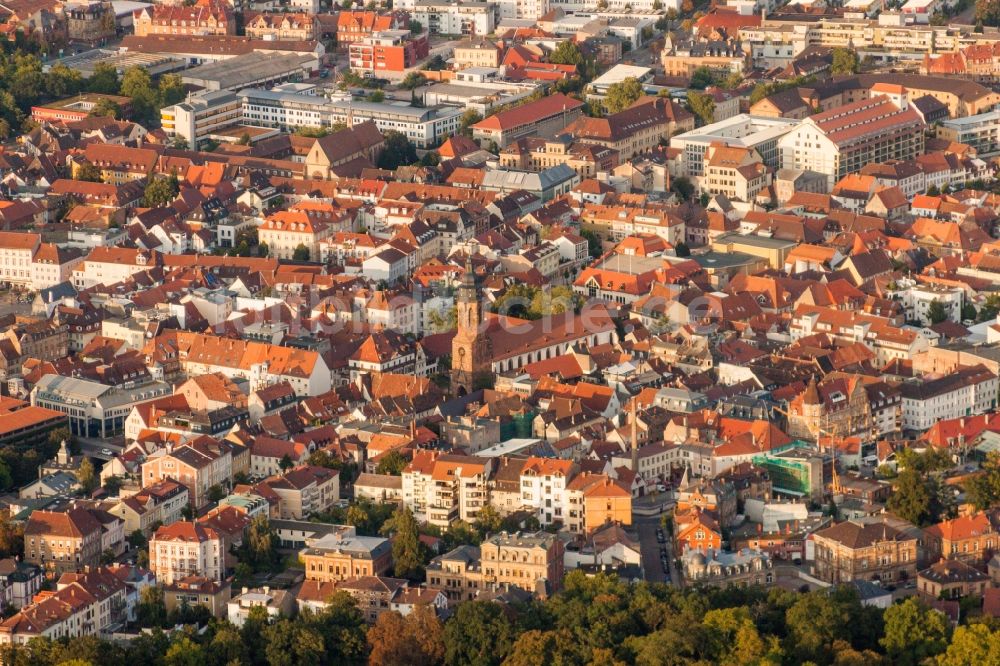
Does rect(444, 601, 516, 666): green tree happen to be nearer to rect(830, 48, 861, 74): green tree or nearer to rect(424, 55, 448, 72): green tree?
rect(830, 48, 861, 74): green tree

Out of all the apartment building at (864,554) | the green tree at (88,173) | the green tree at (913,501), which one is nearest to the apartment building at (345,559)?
the apartment building at (864,554)

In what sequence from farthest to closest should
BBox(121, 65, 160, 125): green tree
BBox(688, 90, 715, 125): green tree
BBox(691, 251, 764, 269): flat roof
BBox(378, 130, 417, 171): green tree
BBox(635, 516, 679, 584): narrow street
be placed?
BBox(121, 65, 160, 125): green tree, BBox(688, 90, 715, 125): green tree, BBox(378, 130, 417, 171): green tree, BBox(691, 251, 764, 269): flat roof, BBox(635, 516, 679, 584): narrow street

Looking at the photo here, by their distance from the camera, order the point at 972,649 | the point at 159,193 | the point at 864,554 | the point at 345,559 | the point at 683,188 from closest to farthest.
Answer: the point at 972,649 < the point at 345,559 < the point at 864,554 < the point at 159,193 < the point at 683,188

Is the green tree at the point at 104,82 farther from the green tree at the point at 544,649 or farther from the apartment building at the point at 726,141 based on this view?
the green tree at the point at 544,649

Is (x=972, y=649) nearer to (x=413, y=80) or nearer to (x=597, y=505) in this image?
(x=597, y=505)

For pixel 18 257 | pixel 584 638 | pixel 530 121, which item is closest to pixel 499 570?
pixel 584 638

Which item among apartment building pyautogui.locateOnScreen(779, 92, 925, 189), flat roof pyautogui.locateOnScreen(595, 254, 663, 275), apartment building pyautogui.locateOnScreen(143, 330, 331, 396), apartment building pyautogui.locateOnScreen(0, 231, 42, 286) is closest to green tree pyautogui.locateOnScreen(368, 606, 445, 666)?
apartment building pyautogui.locateOnScreen(143, 330, 331, 396)
